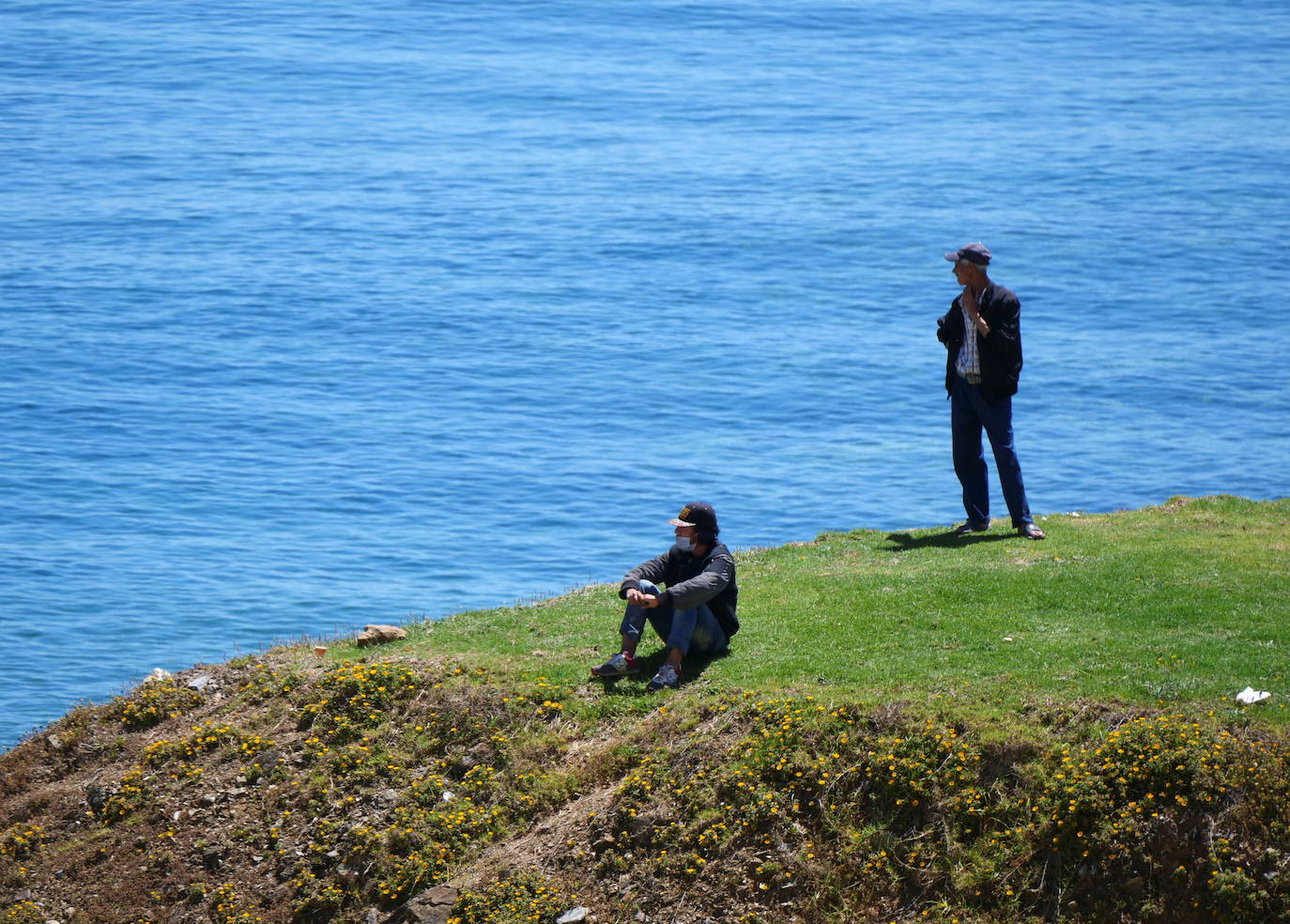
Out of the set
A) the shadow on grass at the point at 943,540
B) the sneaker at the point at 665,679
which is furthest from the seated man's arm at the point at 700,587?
the shadow on grass at the point at 943,540

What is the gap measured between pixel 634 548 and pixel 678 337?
16186 mm

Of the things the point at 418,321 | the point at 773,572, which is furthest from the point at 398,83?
the point at 773,572

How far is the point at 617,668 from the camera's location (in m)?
14.3

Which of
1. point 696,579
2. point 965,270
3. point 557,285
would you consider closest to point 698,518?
point 696,579

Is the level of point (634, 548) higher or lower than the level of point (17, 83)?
lower

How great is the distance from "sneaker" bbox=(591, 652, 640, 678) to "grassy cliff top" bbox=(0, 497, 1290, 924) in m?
0.16

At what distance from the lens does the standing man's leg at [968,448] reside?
18312 millimetres

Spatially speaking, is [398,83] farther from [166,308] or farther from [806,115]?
[166,308]

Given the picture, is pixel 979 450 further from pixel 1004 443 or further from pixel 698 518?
pixel 698 518

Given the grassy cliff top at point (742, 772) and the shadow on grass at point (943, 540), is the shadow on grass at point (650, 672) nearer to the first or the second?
the grassy cliff top at point (742, 772)

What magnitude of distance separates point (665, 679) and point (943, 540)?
6.00 m

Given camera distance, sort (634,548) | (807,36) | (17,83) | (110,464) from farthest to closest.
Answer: (807,36)
(17,83)
(110,464)
(634,548)

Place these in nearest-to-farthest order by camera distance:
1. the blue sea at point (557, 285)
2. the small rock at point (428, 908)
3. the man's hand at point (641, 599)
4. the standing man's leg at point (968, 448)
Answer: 1. the small rock at point (428, 908)
2. the man's hand at point (641, 599)
3. the standing man's leg at point (968, 448)
4. the blue sea at point (557, 285)

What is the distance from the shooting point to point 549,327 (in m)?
47.9
